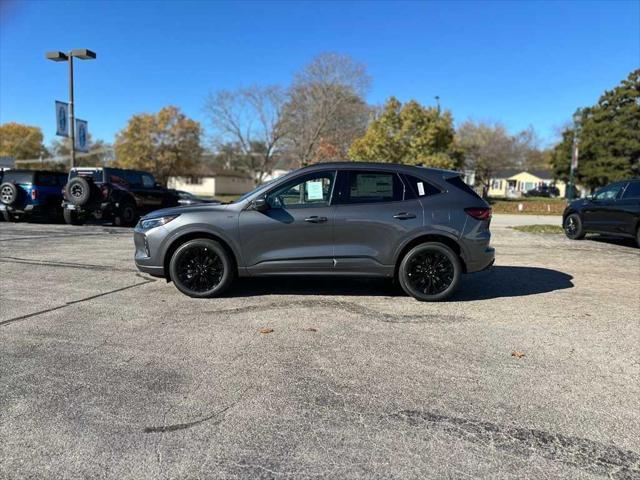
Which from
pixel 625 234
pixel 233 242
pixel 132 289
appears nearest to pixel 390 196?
pixel 233 242

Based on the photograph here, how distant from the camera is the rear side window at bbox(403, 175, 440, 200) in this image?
597cm

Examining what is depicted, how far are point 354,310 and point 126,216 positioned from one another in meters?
12.8

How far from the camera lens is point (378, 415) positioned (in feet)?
10.4

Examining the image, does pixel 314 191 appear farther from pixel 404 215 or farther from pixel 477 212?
pixel 477 212

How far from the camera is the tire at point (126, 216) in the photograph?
631 inches

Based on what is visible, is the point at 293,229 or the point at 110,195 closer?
the point at 293,229

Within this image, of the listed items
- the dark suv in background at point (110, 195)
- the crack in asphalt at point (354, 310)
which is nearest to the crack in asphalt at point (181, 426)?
the crack in asphalt at point (354, 310)

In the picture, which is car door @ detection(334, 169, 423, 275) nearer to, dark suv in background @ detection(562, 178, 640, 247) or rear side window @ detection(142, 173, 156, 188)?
dark suv in background @ detection(562, 178, 640, 247)

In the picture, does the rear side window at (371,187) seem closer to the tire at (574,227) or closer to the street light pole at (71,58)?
the tire at (574,227)

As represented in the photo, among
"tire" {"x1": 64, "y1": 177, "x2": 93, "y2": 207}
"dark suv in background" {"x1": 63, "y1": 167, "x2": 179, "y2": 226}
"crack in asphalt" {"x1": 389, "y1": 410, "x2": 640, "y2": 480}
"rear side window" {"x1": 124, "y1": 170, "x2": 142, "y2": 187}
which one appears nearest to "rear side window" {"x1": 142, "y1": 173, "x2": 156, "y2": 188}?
"dark suv in background" {"x1": 63, "y1": 167, "x2": 179, "y2": 226}

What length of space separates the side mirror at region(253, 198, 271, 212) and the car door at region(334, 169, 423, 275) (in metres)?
0.86

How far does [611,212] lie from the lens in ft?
38.3

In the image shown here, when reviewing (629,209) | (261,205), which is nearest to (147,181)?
(261,205)

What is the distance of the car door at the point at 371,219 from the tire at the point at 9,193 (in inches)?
545
